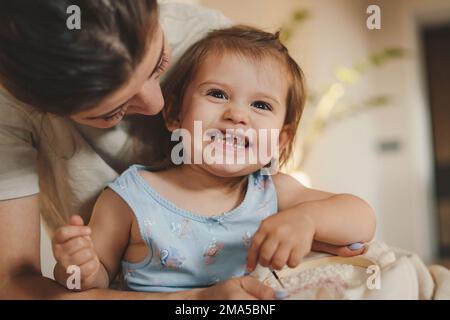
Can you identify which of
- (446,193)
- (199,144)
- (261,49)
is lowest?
(446,193)

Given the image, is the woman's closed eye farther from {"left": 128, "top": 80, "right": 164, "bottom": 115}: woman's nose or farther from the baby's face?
{"left": 128, "top": 80, "right": 164, "bottom": 115}: woman's nose

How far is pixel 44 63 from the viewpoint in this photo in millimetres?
405

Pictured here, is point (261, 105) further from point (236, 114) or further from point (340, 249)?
point (340, 249)

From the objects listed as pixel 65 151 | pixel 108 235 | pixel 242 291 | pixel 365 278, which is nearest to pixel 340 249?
pixel 365 278

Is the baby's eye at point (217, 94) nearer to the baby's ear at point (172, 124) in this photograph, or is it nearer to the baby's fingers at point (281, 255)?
the baby's ear at point (172, 124)

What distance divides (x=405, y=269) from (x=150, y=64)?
0.32 m

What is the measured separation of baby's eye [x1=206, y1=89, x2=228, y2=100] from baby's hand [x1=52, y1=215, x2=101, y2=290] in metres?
0.20

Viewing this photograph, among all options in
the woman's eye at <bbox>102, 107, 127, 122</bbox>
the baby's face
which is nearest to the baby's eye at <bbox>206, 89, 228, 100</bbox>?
the baby's face

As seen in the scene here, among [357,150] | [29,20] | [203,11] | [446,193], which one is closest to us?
[29,20]

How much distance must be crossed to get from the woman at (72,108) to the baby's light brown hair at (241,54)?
0.14 feet

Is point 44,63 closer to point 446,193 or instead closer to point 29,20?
point 29,20

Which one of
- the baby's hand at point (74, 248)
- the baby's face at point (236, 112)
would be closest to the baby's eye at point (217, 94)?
the baby's face at point (236, 112)

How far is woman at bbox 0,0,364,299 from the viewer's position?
1.32 feet
